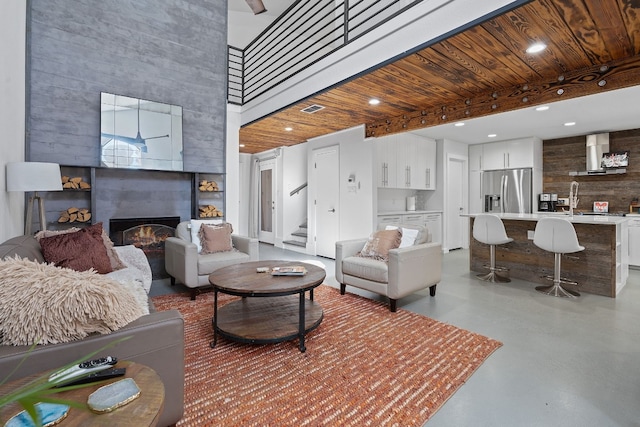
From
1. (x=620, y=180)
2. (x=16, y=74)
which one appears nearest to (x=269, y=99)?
(x=16, y=74)

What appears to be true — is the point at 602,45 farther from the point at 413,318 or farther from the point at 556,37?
the point at 413,318

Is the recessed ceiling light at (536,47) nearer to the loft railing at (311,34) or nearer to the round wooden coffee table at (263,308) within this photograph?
the loft railing at (311,34)

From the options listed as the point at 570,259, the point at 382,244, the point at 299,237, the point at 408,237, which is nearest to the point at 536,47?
the point at 408,237

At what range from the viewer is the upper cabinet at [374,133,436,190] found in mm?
5531

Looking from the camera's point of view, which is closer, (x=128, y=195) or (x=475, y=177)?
A: (x=128, y=195)

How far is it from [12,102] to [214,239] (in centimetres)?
216

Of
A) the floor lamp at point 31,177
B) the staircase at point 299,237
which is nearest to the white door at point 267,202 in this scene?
the staircase at point 299,237

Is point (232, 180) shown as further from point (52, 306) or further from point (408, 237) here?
point (52, 306)

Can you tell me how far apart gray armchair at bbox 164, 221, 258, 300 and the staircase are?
298 centimetres

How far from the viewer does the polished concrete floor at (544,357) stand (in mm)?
1675

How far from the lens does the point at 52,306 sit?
113 centimetres

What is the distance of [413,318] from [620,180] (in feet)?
17.2

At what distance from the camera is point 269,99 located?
15.8ft

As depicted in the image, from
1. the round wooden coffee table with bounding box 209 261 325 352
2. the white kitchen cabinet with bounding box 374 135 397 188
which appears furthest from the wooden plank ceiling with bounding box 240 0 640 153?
the round wooden coffee table with bounding box 209 261 325 352
